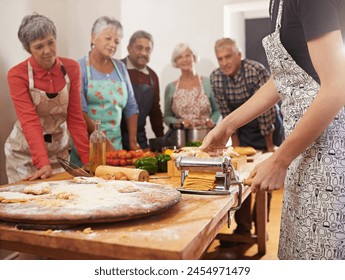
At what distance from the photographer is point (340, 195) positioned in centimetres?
97

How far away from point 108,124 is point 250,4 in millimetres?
1887

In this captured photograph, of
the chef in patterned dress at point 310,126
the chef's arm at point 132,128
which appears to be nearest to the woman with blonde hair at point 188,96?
the chef's arm at point 132,128

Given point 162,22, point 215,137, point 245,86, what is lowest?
point 215,137

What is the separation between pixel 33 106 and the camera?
1.68 meters

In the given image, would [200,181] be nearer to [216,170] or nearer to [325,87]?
[216,170]

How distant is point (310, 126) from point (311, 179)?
183 mm

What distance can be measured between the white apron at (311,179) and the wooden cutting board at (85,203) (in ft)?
1.12

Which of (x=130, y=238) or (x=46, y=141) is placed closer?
(x=130, y=238)

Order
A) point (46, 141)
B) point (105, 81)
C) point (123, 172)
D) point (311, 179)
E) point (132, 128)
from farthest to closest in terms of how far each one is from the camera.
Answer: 1. point (132, 128)
2. point (105, 81)
3. point (46, 141)
4. point (123, 172)
5. point (311, 179)

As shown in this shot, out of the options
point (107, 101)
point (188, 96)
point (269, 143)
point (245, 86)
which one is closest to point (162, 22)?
point (188, 96)

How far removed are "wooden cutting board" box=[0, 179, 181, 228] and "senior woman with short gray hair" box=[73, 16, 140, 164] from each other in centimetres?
130

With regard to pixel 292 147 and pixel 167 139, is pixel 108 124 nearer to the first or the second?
pixel 167 139

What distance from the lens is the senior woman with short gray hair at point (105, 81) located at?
2312mm
